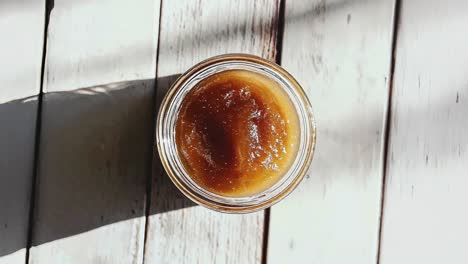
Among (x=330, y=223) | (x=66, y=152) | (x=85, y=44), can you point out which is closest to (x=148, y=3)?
(x=85, y=44)

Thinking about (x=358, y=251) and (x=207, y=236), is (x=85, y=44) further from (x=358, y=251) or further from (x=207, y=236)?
(x=358, y=251)

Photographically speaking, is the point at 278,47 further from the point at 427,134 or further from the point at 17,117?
the point at 17,117

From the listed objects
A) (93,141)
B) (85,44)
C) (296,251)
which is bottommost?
(296,251)

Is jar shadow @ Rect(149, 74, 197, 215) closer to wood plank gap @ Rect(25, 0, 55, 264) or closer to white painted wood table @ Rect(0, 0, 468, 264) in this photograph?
white painted wood table @ Rect(0, 0, 468, 264)

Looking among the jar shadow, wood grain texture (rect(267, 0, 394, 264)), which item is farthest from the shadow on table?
wood grain texture (rect(267, 0, 394, 264))

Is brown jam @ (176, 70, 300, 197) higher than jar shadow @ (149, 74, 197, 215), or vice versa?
brown jam @ (176, 70, 300, 197)

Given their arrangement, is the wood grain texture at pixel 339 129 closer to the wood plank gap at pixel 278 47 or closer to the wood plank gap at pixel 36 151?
the wood plank gap at pixel 278 47

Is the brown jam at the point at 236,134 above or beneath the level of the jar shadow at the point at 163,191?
above

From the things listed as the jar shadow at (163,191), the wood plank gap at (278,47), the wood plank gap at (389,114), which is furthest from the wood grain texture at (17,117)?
the wood plank gap at (389,114)
